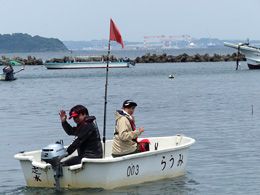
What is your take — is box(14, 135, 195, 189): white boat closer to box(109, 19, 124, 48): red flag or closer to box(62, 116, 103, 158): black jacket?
box(62, 116, 103, 158): black jacket

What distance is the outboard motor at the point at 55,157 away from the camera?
15.1 m

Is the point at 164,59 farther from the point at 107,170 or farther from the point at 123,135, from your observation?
the point at 107,170

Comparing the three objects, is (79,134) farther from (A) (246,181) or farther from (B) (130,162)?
(A) (246,181)

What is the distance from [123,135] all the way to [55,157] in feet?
4.99

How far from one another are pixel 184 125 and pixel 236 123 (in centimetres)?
188

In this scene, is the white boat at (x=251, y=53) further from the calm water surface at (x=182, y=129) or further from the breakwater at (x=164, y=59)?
the calm water surface at (x=182, y=129)

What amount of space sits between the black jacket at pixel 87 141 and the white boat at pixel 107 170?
1.02ft

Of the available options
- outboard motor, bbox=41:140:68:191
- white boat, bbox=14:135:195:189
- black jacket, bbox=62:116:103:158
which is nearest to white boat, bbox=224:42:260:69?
white boat, bbox=14:135:195:189

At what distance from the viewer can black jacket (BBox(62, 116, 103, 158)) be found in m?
15.5

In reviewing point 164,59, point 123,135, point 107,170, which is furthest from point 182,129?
point 164,59

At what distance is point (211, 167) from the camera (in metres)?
19.0

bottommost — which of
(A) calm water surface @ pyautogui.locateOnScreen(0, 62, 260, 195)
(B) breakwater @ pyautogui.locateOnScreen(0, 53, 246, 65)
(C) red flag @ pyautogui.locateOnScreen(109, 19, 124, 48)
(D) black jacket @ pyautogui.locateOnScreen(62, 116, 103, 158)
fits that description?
(B) breakwater @ pyautogui.locateOnScreen(0, 53, 246, 65)

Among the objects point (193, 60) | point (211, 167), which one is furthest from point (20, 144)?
point (193, 60)

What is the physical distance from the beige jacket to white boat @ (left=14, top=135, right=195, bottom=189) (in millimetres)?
356
